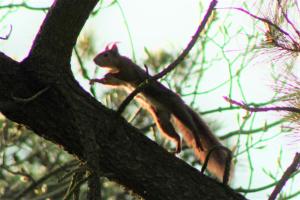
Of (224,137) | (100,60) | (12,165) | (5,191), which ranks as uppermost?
(100,60)

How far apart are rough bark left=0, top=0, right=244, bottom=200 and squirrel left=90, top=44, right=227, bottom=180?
159 cm

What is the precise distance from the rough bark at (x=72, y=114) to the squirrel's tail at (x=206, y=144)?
58.0 inches

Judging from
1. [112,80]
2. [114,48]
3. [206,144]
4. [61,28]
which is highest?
[61,28]

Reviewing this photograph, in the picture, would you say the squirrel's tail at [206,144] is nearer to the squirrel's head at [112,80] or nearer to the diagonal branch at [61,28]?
the squirrel's head at [112,80]

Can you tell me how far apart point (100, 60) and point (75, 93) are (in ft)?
8.92

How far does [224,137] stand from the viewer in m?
5.14

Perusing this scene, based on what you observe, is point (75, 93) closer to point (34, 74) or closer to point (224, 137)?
point (34, 74)

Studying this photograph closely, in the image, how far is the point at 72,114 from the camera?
2512 millimetres

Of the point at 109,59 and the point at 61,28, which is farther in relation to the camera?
the point at 109,59

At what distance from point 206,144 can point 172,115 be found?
36 cm

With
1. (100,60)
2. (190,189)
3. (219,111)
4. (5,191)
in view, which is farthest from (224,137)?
(190,189)

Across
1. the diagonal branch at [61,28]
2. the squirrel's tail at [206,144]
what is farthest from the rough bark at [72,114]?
the squirrel's tail at [206,144]

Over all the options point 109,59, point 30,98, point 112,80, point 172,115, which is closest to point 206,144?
point 172,115

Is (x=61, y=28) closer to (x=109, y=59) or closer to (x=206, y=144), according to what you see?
(x=206, y=144)
